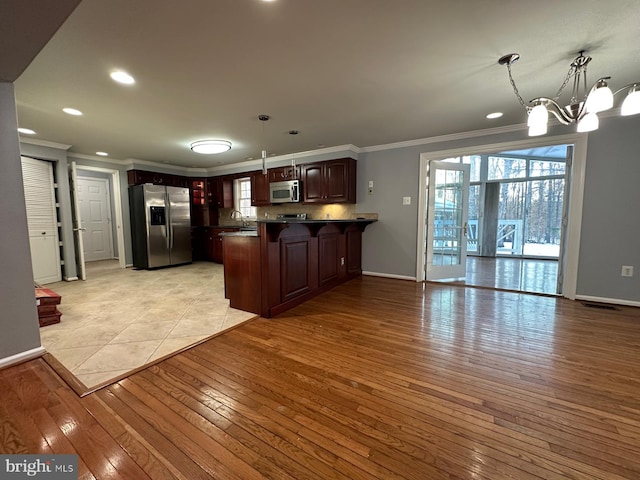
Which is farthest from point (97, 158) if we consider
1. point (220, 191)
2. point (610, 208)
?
point (610, 208)

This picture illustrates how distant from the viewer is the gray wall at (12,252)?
6.39ft

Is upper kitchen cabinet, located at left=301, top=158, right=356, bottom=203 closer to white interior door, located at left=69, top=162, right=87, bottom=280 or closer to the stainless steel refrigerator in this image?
the stainless steel refrigerator

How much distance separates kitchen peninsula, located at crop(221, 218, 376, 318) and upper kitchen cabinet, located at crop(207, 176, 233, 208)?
3710 mm

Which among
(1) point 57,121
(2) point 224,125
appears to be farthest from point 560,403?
(1) point 57,121

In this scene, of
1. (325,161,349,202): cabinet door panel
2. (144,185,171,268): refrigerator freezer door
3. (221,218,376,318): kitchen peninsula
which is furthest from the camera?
(144,185,171,268): refrigerator freezer door

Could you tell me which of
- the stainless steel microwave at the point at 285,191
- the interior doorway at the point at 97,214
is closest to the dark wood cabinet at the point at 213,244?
the stainless steel microwave at the point at 285,191

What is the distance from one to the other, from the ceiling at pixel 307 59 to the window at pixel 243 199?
2875 mm

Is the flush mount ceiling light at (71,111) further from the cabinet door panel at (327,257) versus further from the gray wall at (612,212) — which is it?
the gray wall at (612,212)

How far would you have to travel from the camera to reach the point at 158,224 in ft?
18.3

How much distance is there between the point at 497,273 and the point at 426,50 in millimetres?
4671

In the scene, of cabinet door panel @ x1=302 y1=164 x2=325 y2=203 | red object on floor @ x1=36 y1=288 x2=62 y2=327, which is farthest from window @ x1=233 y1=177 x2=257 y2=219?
red object on floor @ x1=36 y1=288 x2=62 y2=327

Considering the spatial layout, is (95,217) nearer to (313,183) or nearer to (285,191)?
(285,191)

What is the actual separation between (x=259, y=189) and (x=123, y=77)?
3645mm

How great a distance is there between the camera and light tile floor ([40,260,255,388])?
2037 mm
